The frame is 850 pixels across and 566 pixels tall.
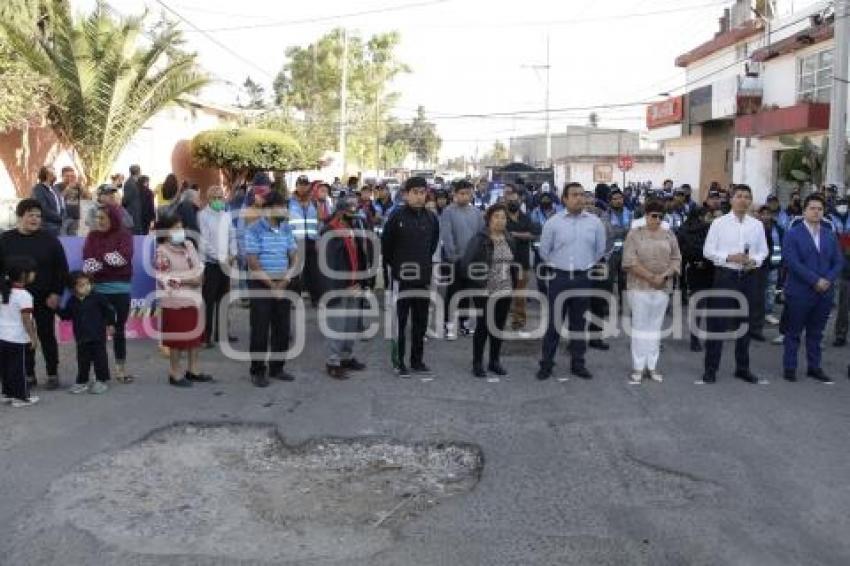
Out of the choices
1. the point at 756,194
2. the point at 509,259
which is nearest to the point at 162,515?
the point at 509,259

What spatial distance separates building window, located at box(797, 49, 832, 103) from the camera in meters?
24.1

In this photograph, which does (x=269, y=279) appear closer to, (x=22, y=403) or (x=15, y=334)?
(x=15, y=334)

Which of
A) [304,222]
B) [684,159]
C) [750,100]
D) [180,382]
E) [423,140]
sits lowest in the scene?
[180,382]

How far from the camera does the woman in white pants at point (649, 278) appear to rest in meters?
7.98

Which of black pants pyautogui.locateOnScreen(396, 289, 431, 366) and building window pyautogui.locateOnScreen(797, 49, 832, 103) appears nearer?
black pants pyautogui.locateOnScreen(396, 289, 431, 366)

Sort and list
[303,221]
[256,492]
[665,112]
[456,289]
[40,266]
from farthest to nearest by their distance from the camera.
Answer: [665,112] → [303,221] → [456,289] → [40,266] → [256,492]

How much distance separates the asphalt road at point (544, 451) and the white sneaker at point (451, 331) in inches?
32.2

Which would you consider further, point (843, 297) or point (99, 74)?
point (99, 74)

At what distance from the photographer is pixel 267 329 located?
805 centimetres

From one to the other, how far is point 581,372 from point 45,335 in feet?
15.6

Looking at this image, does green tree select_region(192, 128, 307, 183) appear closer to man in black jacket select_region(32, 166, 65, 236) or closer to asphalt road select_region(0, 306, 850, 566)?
man in black jacket select_region(32, 166, 65, 236)

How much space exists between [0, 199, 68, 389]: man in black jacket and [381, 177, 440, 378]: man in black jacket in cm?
288

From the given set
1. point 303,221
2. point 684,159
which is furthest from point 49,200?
point 684,159

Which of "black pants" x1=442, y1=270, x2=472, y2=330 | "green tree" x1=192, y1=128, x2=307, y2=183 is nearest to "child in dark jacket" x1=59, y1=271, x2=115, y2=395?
"black pants" x1=442, y1=270, x2=472, y2=330
